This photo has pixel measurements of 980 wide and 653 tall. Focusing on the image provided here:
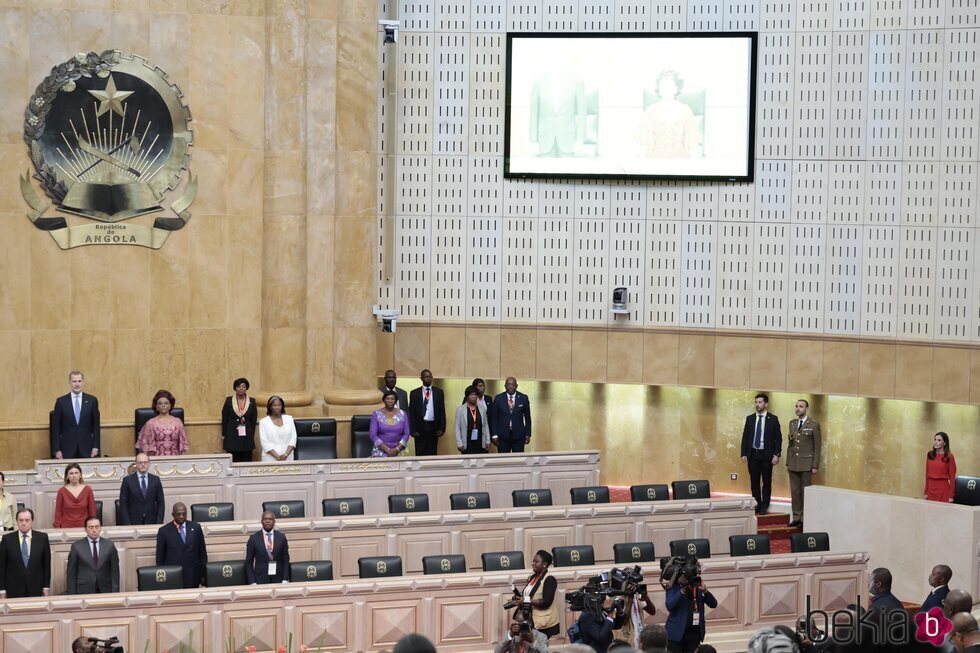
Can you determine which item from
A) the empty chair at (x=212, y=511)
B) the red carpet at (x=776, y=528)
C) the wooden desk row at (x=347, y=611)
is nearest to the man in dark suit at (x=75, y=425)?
the empty chair at (x=212, y=511)

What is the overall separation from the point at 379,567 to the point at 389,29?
8.90 metres

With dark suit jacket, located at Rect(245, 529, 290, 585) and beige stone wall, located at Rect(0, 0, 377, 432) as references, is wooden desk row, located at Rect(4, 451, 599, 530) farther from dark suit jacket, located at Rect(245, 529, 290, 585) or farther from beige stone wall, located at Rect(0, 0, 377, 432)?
beige stone wall, located at Rect(0, 0, 377, 432)

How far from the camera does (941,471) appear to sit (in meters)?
15.1

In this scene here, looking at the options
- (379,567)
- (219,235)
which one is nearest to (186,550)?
(379,567)

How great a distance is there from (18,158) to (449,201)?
19.5ft

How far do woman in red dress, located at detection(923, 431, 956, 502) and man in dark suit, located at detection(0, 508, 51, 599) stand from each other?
Result: 983 centimetres

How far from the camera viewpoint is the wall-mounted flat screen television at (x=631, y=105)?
1838 centimetres

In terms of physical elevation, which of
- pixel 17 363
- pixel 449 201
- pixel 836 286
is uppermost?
pixel 449 201

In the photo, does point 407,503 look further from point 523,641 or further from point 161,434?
point 523,641

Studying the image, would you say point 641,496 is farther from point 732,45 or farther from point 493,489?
point 732,45

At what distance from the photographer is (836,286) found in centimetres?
1806

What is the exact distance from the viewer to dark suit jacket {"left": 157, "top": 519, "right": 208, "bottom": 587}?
40.0ft

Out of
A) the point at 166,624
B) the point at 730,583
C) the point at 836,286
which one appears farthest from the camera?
the point at 836,286

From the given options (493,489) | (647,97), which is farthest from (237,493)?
(647,97)
